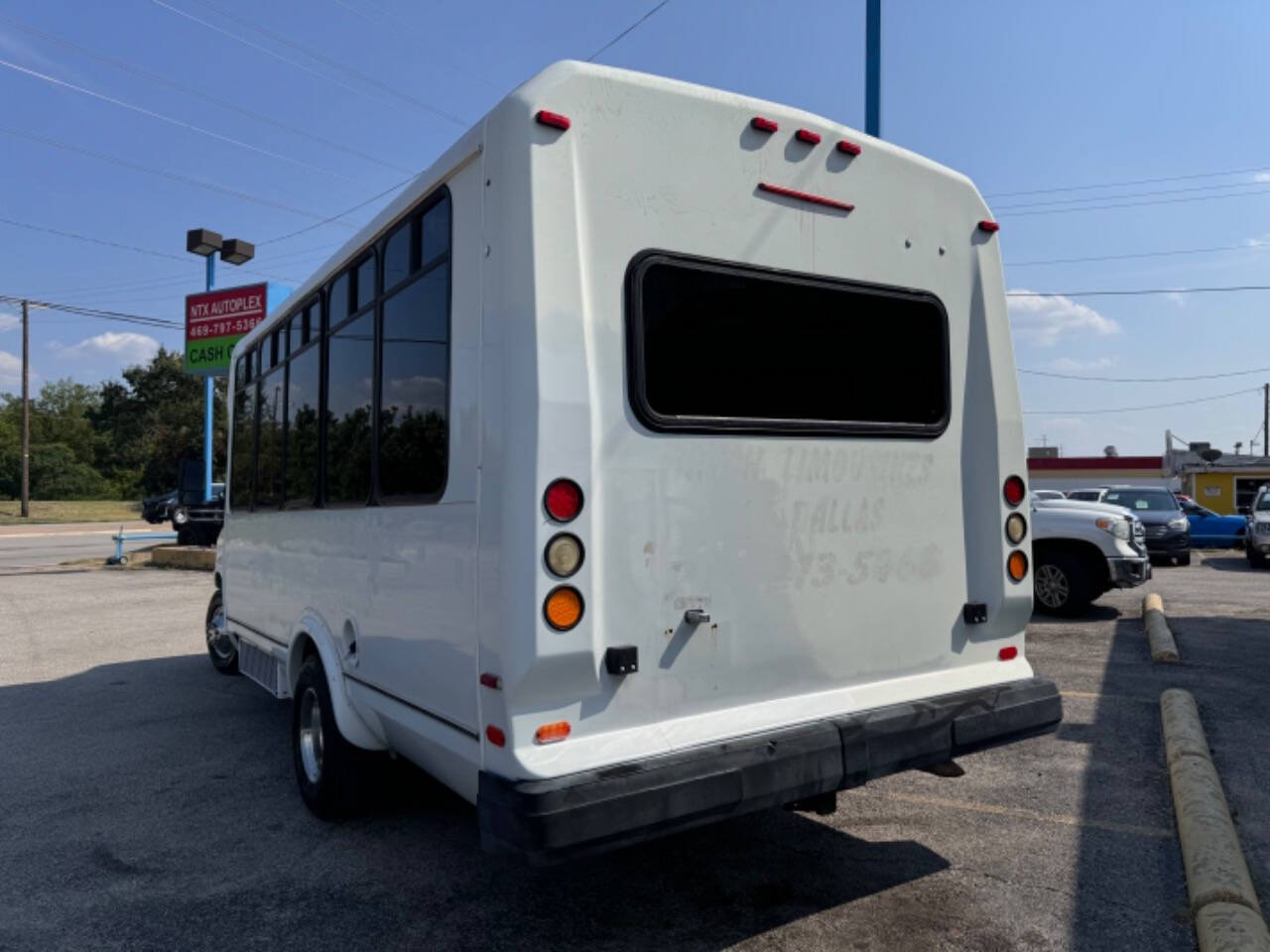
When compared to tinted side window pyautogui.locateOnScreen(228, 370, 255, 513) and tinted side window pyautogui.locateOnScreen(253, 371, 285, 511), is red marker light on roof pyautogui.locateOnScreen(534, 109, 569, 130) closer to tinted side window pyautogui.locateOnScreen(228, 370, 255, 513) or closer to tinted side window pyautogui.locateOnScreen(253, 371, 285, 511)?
tinted side window pyautogui.locateOnScreen(253, 371, 285, 511)

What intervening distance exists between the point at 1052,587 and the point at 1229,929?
28.1 feet

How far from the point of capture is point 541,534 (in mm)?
3096

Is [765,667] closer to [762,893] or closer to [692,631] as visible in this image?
[692,631]

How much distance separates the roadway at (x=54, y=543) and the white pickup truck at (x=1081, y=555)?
19.2m

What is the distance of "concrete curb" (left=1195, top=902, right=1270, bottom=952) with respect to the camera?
10.5 feet

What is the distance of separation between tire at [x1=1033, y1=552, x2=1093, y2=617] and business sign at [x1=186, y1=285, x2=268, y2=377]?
20.6 meters

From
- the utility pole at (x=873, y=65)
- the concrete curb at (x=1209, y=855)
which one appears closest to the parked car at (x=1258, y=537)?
the utility pole at (x=873, y=65)

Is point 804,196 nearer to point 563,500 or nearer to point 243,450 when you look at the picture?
point 563,500

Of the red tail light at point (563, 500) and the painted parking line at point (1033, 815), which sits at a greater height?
the red tail light at point (563, 500)

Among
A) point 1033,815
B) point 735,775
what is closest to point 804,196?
point 735,775

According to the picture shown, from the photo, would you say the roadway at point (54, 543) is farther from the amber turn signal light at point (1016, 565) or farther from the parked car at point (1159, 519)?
the parked car at point (1159, 519)

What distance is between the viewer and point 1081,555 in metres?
11.2

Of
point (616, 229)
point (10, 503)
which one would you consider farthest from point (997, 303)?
point (10, 503)

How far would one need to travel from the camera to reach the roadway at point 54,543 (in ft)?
74.7
